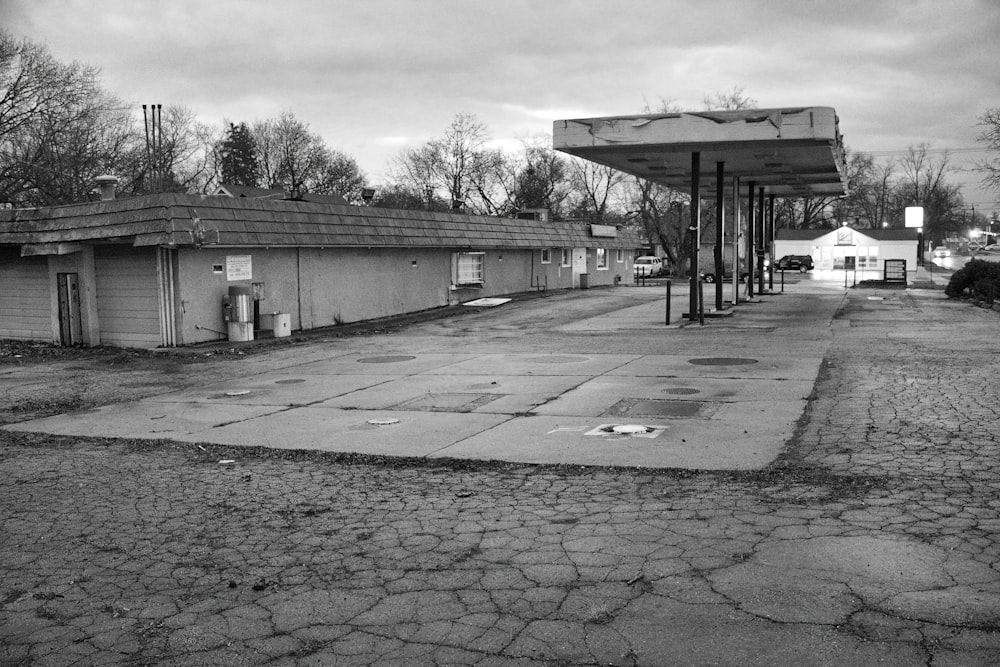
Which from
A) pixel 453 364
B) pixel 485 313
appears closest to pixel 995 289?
pixel 485 313

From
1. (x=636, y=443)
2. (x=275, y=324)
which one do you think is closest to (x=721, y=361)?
(x=636, y=443)

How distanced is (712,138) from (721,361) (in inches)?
277

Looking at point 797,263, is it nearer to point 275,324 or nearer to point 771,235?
point 771,235

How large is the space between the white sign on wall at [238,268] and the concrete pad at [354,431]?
998cm

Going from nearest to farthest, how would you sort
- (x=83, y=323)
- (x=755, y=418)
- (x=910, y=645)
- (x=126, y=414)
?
1. (x=910, y=645)
2. (x=755, y=418)
3. (x=126, y=414)
4. (x=83, y=323)

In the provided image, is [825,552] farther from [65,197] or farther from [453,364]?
[65,197]

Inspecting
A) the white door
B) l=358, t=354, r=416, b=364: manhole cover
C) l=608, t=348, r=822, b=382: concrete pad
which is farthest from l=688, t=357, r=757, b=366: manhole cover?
the white door

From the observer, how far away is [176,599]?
4.90m

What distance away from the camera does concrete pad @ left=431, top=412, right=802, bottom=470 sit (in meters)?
7.85

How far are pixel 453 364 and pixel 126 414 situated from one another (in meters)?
5.84

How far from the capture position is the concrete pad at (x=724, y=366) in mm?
13000

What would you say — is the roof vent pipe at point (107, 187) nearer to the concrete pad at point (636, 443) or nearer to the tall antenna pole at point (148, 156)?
the concrete pad at point (636, 443)

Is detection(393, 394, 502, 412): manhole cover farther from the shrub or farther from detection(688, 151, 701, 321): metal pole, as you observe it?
the shrub

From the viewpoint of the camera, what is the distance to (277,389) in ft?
44.2
